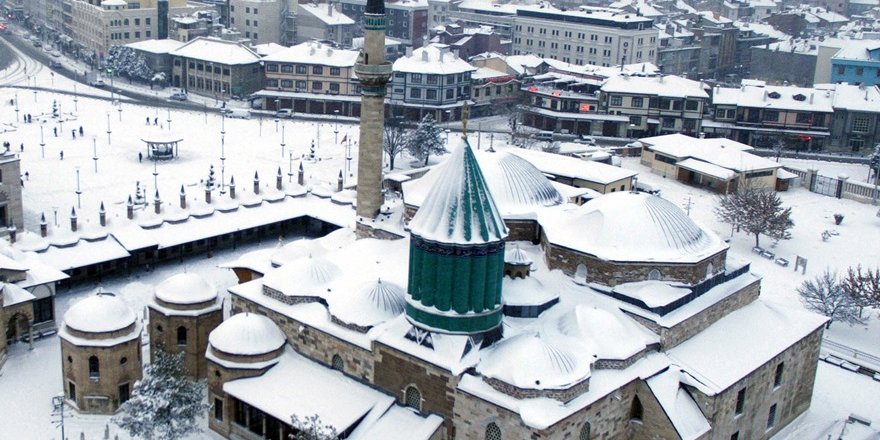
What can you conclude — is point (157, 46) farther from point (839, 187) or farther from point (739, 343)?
point (739, 343)

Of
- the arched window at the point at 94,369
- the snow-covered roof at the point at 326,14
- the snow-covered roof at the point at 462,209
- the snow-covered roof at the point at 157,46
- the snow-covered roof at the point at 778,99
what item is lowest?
the arched window at the point at 94,369

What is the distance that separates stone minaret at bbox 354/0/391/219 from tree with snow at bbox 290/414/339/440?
1735 cm

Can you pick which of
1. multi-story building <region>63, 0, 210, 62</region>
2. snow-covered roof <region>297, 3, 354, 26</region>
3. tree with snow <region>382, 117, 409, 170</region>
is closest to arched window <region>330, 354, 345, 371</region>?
tree with snow <region>382, 117, 409, 170</region>

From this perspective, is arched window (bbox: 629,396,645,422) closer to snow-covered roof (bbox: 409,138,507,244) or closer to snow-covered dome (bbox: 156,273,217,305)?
snow-covered roof (bbox: 409,138,507,244)

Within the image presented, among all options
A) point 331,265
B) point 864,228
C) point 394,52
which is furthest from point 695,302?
point 394,52

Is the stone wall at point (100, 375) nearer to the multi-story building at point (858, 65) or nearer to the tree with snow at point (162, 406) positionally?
the tree with snow at point (162, 406)

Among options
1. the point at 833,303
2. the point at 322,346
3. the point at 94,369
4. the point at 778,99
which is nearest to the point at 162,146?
the point at 94,369

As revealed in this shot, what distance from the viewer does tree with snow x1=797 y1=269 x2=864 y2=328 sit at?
52.3m

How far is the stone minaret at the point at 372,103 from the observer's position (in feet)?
167

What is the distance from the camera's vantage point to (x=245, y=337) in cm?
4006

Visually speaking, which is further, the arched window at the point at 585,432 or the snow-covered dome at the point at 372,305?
the snow-covered dome at the point at 372,305

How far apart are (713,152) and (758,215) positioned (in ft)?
67.0

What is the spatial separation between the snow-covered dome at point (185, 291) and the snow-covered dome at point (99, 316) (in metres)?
2.40

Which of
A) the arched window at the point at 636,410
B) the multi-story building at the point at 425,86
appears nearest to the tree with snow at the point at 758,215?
the arched window at the point at 636,410
